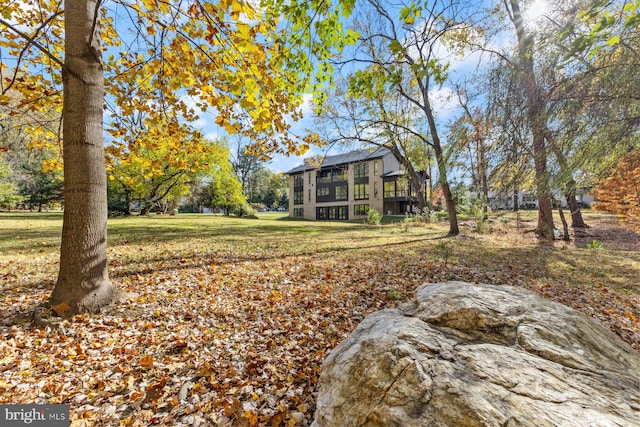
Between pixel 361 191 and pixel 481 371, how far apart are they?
107ft

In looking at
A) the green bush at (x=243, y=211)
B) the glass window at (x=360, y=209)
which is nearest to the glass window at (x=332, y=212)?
the glass window at (x=360, y=209)

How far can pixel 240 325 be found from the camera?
393cm

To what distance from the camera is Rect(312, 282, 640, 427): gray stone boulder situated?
158 cm

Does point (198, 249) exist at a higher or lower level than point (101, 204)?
lower

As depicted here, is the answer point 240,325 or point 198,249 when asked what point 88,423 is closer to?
point 240,325

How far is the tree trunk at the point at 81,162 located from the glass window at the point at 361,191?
3108cm

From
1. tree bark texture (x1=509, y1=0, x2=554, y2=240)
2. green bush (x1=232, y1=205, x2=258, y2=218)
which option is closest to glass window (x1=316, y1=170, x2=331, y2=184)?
green bush (x1=232, y1=205, x2=258, y2=218)

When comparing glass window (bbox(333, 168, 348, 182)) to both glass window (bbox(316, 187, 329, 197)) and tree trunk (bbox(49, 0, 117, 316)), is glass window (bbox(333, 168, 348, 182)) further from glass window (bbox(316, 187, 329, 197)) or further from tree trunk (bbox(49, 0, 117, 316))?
tree trunk (bbox(49, 0, 117, 316))

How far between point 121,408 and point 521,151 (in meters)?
8.43

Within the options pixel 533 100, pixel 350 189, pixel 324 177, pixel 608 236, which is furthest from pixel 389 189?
pixel 533 100

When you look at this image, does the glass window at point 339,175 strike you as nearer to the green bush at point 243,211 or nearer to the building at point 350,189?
the building at point 350,189

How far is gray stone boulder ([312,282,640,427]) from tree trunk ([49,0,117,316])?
3.80 meters

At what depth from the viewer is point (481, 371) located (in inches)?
73.4

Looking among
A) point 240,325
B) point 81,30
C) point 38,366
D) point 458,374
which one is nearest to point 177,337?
point 240,325
